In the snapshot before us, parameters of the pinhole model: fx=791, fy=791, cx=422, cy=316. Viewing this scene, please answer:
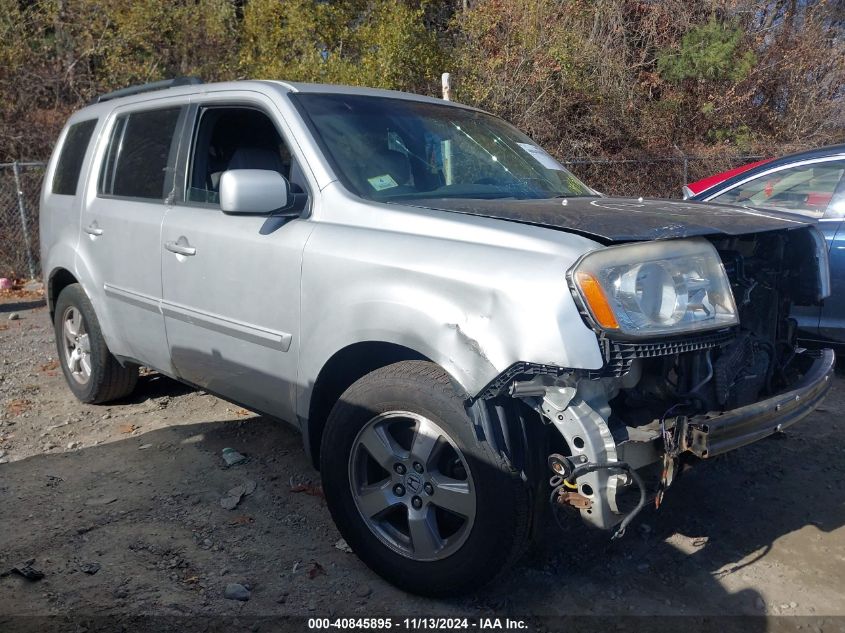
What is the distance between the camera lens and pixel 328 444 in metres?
3.20

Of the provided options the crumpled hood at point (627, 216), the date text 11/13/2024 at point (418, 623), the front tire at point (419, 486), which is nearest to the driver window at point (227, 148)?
the crumpled hood at point (627, 216)

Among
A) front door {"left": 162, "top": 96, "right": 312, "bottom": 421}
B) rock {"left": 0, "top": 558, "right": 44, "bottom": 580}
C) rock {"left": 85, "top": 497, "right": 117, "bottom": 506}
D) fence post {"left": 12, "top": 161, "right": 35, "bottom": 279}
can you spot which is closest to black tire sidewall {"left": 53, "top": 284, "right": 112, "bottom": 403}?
front door {"left": 162, "top": 96, "right": 312, "bottom": 421}

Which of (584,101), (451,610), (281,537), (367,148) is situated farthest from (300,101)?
(584,101)

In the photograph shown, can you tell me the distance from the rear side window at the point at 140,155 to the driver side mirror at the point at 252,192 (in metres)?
1.14

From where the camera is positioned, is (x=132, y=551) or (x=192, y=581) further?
(x=132, y=551)

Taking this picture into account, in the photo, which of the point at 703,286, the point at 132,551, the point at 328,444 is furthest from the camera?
the point at 132,551

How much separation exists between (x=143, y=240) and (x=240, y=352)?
1.04 metres

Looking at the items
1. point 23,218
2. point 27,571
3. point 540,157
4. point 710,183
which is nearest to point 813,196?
point 710,183

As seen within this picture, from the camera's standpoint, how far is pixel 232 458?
446 centimetres

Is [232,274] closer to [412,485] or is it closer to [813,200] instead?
[412,485]

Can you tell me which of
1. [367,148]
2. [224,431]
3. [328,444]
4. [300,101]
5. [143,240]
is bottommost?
[224,431]

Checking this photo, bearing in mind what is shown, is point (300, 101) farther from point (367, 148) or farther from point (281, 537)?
point (281, 537)

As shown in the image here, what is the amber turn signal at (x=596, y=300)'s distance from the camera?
98.8 inches

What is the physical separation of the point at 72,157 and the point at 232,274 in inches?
94.3
